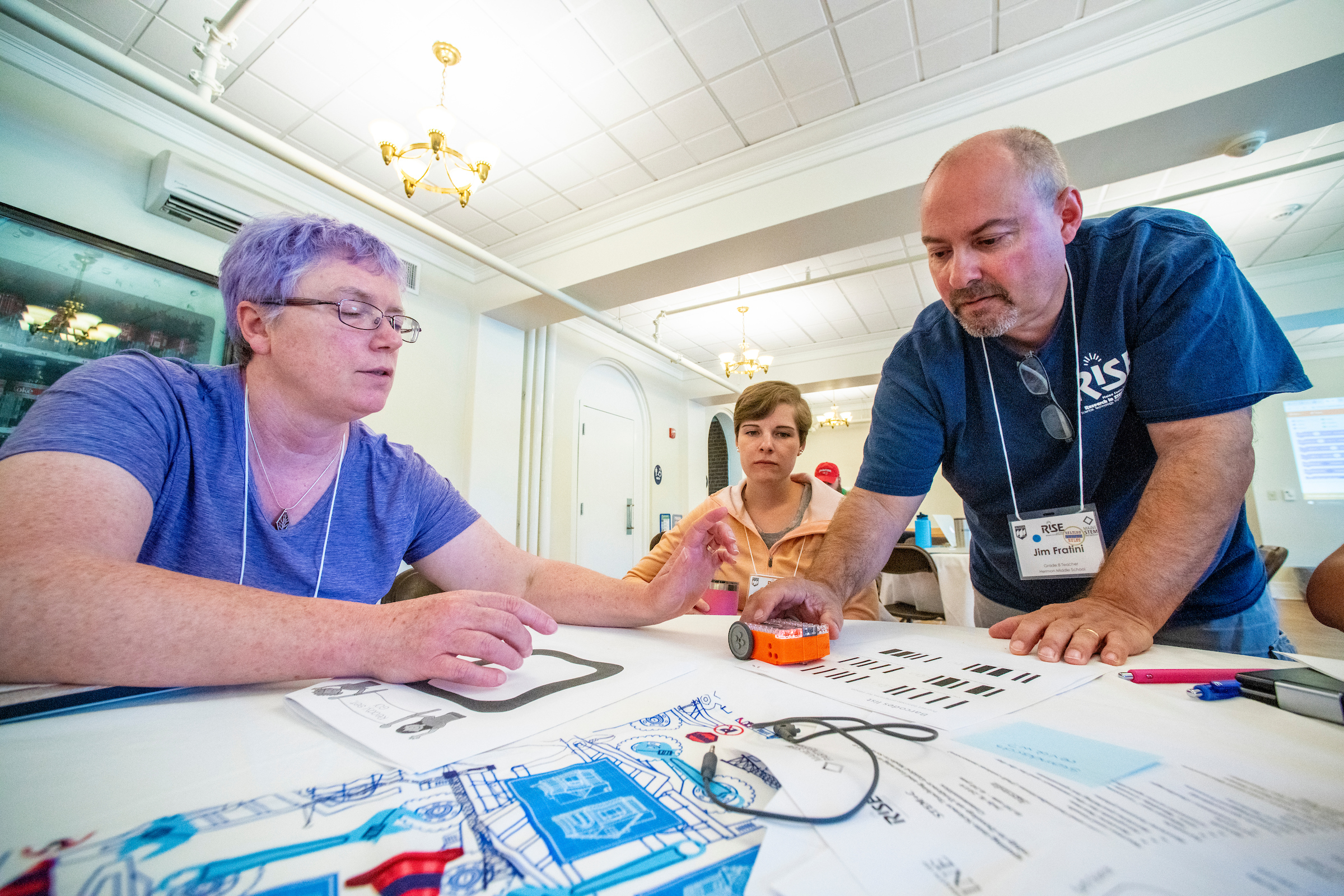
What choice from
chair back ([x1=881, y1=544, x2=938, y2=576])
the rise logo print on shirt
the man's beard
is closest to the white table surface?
the rise logo print on shirt

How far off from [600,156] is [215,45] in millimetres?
1905

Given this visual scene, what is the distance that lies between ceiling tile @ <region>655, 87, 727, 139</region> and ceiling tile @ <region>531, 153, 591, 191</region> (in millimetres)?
699

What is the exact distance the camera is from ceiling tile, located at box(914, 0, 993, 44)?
8.07 ft

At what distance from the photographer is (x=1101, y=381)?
0.95 m

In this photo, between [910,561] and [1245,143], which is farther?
[1245,143]

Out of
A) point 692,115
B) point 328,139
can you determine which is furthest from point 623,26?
point 328,139

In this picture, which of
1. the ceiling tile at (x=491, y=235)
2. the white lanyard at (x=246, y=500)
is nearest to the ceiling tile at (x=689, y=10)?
the ceiling tile at (x=491, y=235)

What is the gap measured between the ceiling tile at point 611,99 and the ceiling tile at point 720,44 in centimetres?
40

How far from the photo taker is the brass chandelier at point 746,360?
18.2 ft

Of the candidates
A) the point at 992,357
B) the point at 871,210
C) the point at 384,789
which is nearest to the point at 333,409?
the point at 384,789

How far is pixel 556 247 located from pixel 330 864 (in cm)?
447

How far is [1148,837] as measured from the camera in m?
0.28

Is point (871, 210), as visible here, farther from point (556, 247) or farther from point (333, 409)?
point (333, 409)

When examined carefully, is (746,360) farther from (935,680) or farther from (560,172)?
(935,680)
